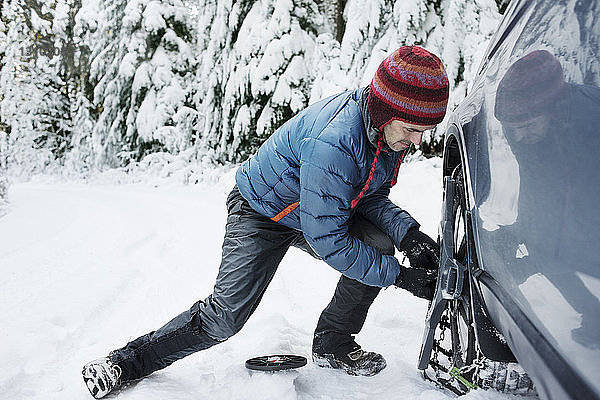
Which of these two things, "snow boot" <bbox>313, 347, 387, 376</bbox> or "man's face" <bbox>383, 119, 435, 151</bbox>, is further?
"snow boot" <bbox>313, 347, 387, 376</bbox>

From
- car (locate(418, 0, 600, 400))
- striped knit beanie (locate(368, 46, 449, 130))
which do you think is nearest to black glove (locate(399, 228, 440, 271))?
car (locate(418, 0, 600, 400))

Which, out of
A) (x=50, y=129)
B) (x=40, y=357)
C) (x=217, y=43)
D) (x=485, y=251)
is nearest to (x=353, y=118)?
(x=485, y=251)

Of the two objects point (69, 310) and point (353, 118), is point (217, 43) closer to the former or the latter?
point (69, 310)

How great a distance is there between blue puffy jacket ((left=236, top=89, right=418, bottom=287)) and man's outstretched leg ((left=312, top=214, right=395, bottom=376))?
25 centimetres

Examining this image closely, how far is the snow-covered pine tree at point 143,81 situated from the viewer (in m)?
13.7

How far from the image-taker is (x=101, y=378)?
211 centimetres

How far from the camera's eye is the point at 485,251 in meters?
1.47

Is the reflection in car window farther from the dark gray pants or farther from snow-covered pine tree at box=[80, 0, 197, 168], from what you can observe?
snow-covered pine tree at box=[80, 0, 197, 168]

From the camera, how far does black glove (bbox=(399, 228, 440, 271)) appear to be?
7.18ft

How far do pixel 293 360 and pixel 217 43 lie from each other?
10895mm

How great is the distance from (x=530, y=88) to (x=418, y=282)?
970 mm

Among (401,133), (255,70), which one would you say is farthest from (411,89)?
(255,70)

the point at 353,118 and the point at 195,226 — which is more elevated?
the point at 353,118

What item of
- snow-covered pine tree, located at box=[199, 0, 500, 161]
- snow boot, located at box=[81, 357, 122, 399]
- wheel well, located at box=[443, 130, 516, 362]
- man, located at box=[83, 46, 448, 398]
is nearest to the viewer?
wheel well, located at box=[443, 130, 516, 362]
